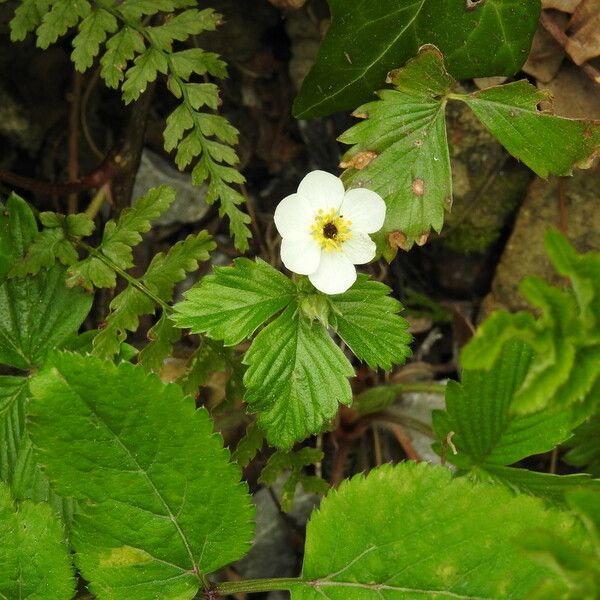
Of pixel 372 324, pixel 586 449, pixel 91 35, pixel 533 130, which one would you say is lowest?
pixel 586 449

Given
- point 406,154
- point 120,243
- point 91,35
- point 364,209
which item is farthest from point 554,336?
point 91,35

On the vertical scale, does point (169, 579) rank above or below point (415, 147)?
below

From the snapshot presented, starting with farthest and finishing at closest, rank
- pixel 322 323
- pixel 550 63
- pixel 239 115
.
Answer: pixel 239 115 < pixel 550 63 < pixel 322 323

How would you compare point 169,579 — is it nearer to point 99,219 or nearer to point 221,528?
point 221,528

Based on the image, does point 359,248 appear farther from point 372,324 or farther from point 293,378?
point 293,378

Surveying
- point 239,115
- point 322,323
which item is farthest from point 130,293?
point 239,115

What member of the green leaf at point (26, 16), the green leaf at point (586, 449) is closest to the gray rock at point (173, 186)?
the green leaf at point (26, 16)
